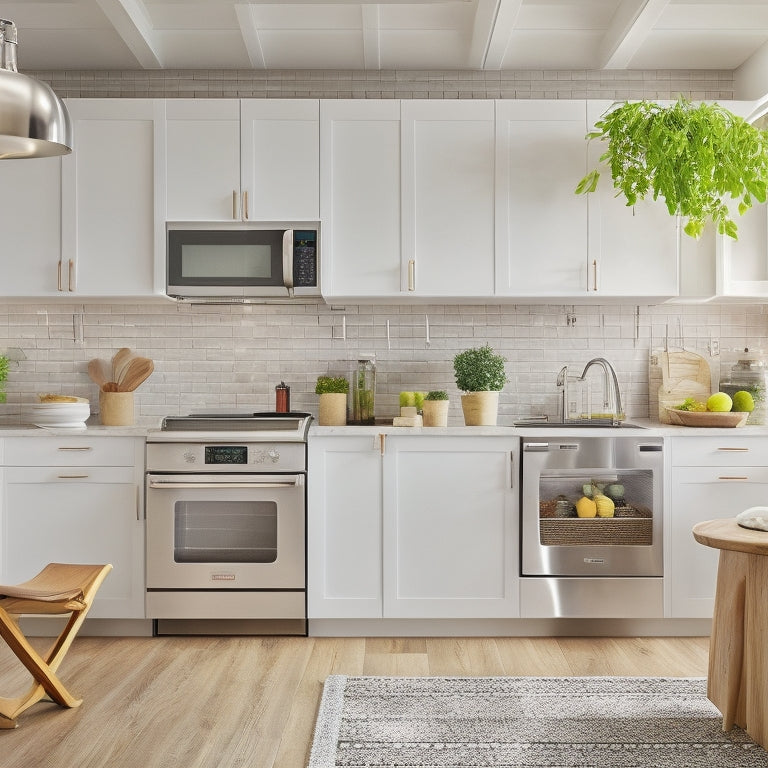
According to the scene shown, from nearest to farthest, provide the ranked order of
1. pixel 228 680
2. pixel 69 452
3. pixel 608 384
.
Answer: pixel 228 680 < pixel 69 452 < pixel 608 384

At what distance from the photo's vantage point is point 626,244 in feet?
11.8

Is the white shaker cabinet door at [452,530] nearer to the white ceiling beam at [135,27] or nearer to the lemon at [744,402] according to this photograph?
the lemon at [744,402]

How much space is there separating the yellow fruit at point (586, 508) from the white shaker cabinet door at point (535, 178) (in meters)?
0.99

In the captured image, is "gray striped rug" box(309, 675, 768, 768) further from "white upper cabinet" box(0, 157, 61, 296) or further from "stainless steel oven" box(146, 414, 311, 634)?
"white upper cabinet" box(0, 157, 61, 296)

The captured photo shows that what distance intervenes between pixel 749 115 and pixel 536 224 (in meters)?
1.17

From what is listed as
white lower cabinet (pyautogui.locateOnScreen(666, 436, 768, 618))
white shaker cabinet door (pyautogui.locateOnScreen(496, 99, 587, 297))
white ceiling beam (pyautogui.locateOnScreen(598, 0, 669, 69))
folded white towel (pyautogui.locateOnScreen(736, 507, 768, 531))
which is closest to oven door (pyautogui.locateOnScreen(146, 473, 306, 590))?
white shaker cabinet door (pyautogui.locateOnScreen(496, 99, 587, 297))

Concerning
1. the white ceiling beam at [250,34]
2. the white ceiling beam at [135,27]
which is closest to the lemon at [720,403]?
the white ceiling beam at [250,34]

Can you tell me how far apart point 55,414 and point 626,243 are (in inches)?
110

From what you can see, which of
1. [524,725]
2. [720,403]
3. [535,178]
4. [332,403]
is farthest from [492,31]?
[524,725]

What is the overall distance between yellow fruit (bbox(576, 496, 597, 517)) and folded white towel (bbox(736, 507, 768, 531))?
2.99 feet

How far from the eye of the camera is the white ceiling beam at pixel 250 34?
334 centimetres

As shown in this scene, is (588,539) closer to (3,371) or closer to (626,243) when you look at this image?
(626,243)

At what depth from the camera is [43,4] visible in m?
3.32

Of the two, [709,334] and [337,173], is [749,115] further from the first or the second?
[337,173]
